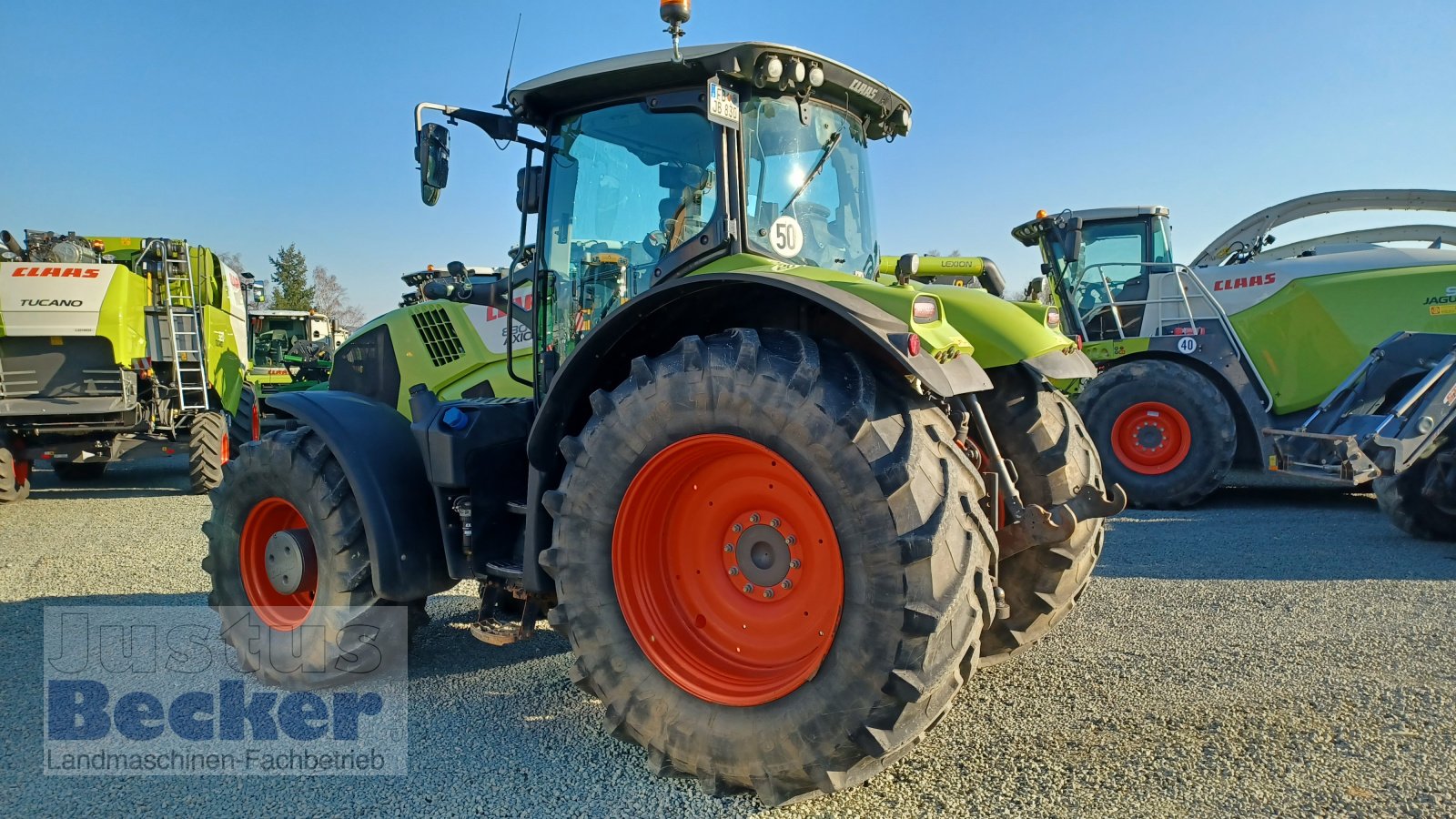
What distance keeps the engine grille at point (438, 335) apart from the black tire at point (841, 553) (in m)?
2.16

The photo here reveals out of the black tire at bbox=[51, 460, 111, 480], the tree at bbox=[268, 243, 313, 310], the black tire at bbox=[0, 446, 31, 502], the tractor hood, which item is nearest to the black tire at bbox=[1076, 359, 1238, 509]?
the tractor hood

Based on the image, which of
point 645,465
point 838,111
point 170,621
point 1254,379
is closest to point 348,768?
point 645,465

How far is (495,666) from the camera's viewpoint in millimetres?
3922

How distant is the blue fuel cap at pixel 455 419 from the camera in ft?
11.4

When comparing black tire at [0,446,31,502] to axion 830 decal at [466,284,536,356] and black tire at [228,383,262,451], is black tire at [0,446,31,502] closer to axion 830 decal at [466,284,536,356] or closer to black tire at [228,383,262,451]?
black tire at [228,383,262,451]

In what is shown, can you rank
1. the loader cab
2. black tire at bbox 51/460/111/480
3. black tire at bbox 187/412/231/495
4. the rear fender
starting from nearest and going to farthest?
the rear fender, the loader cab, black tire at bbox 187/412/231/495, black tire at bbox 51/460/111/480

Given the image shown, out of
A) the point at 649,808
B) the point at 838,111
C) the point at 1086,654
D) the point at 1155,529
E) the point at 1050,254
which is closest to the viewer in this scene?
the point at 649,808

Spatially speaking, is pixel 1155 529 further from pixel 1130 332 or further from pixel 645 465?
pixel 645 465

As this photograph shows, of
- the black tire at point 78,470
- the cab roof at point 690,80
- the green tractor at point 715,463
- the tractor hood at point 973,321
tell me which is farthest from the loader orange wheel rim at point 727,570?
the black tire at point 78,470

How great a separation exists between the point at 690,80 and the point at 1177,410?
6.53m

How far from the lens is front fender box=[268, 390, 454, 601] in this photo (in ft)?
11.5

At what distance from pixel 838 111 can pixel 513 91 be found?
1327mm

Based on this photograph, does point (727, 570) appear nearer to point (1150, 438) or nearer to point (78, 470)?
point (1150, 438)

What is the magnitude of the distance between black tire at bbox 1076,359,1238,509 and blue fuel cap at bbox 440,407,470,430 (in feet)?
21.5
